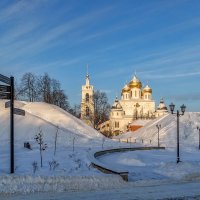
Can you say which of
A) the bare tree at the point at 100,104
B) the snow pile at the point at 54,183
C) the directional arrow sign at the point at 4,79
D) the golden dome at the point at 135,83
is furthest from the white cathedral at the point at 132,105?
the snow pile at the point at 54,183

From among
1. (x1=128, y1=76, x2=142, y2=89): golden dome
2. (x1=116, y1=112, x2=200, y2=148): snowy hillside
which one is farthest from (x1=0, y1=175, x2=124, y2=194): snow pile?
(x1=128, y1=76, x2=142, y2=89): golden dome

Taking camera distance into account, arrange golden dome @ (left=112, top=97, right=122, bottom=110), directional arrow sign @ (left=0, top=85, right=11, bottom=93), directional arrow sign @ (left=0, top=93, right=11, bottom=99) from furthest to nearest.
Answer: golden dome @ (left=112, top=97, right=122, bottom=110) → directional arrow sign @ (left=0, top=93, right=11, bottom=99) → directional arrow sign @ (left=0, top=85, right=11, bottom=93)

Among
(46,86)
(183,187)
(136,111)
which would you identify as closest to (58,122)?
(46,86)

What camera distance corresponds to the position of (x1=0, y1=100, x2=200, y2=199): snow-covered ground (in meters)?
12.7

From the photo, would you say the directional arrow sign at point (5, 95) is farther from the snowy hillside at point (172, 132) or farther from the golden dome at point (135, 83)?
the golden dome at point (135, 83)

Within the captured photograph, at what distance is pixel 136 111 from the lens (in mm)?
107500

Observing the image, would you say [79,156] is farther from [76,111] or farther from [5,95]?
[76,111]

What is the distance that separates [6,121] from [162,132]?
28.4 meters

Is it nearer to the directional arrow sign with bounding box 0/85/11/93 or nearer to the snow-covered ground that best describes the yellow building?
the snow-covered ground

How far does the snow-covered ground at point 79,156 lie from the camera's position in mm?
12664

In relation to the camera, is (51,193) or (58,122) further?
(58,122)

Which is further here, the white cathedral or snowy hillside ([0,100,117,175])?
the white cathedral

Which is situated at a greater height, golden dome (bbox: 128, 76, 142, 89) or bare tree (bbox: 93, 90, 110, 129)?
golden dome (bbox: 128, 76, 142, 89)

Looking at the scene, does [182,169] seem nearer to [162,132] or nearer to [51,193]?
[51,193]
